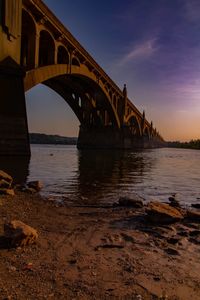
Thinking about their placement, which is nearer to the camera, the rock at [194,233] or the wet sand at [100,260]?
the wet sand at [100,260]

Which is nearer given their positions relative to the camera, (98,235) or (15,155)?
(98,235)

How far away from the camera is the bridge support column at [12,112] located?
23797 millimetres

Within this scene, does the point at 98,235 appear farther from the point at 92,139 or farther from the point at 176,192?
the point at 92,139

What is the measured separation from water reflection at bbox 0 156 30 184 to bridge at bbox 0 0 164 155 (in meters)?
0.50

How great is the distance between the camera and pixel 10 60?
25406mm

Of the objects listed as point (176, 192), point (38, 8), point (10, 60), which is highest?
point (38, 8)

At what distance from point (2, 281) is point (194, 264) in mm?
3064

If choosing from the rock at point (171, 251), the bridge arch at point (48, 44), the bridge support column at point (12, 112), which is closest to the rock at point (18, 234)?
the rock at point (171, 251)

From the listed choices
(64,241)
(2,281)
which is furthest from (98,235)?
(2,281)

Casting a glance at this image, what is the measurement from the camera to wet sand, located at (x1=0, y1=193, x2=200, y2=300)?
3.98 metres

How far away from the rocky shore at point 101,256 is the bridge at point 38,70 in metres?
16.8

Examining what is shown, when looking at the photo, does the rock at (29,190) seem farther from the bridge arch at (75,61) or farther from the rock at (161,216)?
the bridge arch at (75,61)

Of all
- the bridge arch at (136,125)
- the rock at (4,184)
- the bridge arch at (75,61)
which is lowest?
the rock at (4,184)

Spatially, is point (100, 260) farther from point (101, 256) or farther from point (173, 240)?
point (173, 240)
